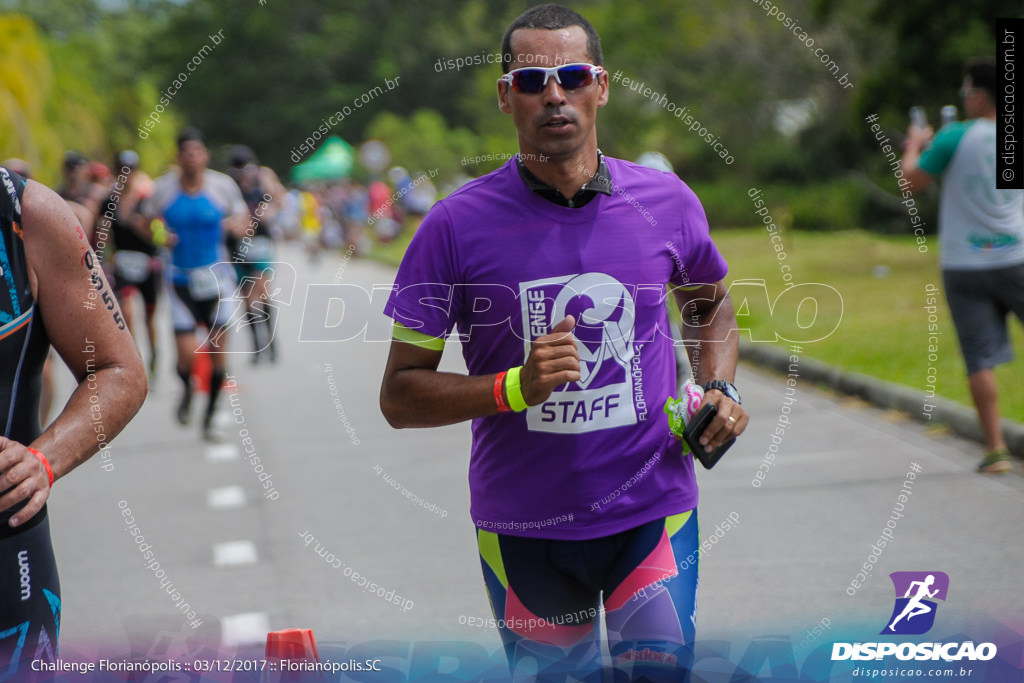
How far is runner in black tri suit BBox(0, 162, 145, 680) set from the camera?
2373 mm

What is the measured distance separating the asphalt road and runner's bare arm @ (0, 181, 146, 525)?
23.8 inches

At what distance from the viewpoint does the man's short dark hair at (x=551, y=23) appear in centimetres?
297

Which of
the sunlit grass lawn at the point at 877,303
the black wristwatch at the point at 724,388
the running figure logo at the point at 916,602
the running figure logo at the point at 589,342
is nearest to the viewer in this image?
the running figure logo at the point at 589,342

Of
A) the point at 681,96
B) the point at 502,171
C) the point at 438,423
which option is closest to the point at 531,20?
the point at 502,171

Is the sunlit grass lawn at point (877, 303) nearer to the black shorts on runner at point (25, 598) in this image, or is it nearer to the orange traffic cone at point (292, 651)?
the orange traffic cone at point (292, 651)

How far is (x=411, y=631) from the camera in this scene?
193 inches

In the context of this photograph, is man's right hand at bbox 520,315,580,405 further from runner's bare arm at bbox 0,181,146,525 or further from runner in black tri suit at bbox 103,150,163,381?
runner in black tri suit at bbox 103,150,163,381

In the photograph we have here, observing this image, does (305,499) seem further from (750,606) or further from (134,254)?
(134,254)

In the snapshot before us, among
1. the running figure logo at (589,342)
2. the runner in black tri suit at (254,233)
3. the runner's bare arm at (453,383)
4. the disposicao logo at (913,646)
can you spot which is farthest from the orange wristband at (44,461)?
the runner in black tri suit at (254,233)

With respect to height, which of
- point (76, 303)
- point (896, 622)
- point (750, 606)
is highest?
point (76, 303)

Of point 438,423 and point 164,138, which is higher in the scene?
point 164,138

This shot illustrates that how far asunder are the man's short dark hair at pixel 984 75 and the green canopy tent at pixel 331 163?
33.2 metres

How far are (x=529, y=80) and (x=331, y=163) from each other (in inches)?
1524

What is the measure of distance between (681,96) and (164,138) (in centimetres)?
1606
